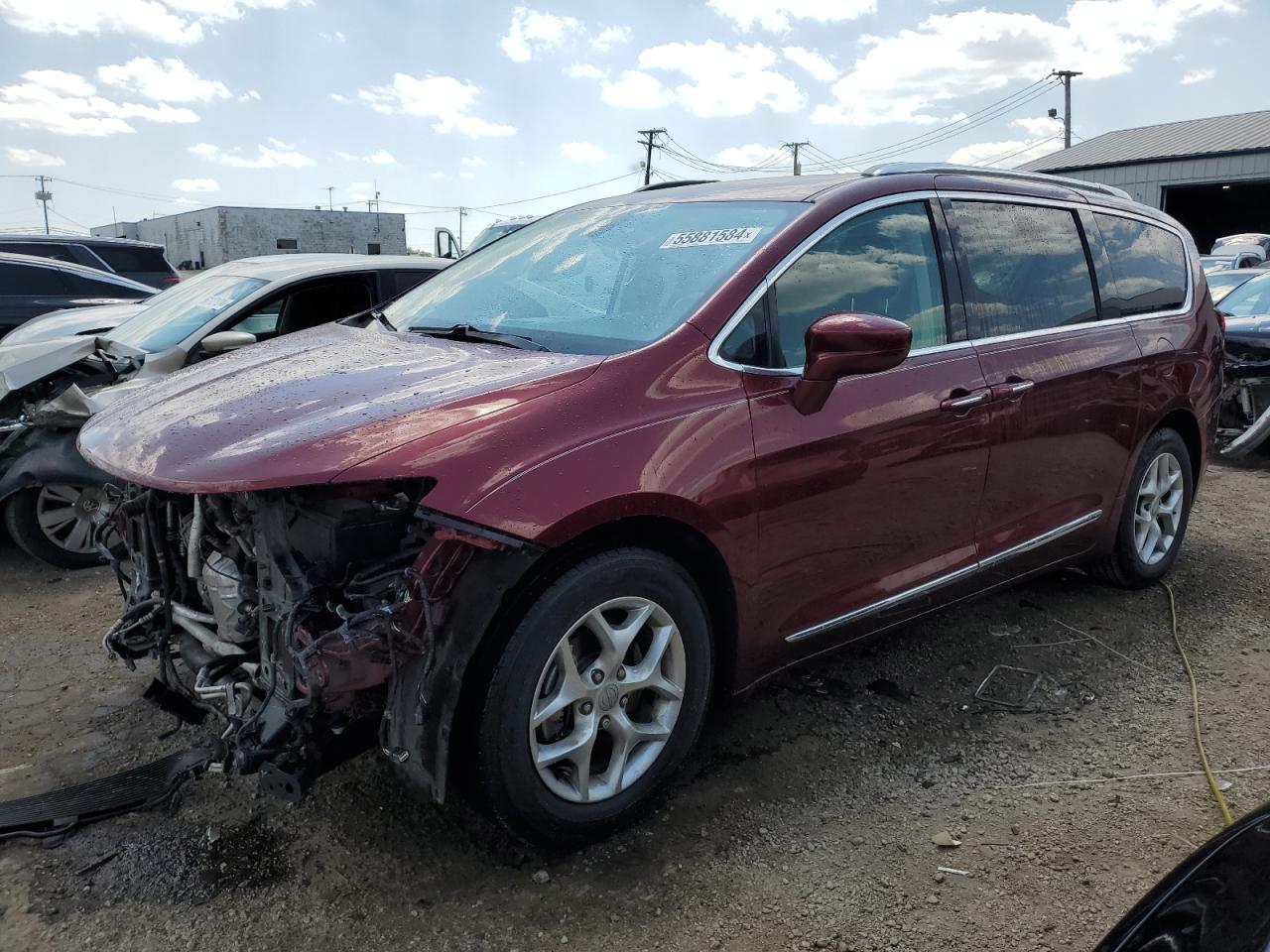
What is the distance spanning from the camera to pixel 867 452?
9.61 ft

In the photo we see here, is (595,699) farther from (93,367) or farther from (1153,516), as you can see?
(93,367)

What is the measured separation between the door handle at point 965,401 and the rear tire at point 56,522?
13.6ft

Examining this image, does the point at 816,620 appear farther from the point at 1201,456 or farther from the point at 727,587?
the point at 1201,456

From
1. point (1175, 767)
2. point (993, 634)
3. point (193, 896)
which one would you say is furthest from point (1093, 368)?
point (193, 896)

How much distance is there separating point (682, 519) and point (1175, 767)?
6.19ft

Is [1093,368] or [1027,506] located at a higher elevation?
[1093,368]

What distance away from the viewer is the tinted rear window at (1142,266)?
409 cm

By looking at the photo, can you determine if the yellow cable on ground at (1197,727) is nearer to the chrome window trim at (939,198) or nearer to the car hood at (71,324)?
the chrome window trim at (939,198)

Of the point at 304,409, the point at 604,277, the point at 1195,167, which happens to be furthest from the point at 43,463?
the point at 1195,167

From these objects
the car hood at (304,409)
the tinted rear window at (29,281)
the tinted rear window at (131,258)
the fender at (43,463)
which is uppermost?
the tinted rear window at (131,258)

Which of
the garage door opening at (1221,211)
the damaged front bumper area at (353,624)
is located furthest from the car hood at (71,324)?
the garage door opening at (1221,211)

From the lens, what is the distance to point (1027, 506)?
361 cm

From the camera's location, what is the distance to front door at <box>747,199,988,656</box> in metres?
2.78

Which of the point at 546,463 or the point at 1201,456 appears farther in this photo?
the point at 1201,456
